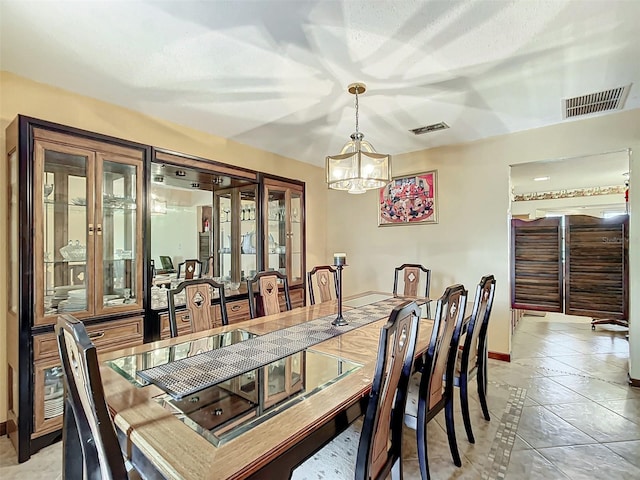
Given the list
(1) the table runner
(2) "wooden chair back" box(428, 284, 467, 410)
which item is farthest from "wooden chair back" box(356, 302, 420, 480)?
(1) the table runner

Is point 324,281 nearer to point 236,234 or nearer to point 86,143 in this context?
point 236,234

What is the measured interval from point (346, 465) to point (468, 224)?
3185mm

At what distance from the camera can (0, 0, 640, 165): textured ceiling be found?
5.42 ft

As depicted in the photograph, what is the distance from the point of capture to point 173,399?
1206 mm

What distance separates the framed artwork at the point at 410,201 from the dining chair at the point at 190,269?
247 cm

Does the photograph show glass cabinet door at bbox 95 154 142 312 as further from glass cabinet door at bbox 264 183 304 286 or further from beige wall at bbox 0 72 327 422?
glass cabinet door at bbox 264 183 304 286

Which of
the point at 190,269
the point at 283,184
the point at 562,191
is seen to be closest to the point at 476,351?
the point at 283,184

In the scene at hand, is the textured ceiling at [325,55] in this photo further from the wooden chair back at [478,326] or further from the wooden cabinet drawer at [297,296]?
the wooden cabinet drawer at [297,296]

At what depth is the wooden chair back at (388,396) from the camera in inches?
45.1

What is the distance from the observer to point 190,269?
3426 millimetres

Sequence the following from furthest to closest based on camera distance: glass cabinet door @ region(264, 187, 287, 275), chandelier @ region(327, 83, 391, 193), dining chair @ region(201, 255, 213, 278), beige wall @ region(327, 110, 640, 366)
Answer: glass cabinet door @ region(264, 187, 287, 275) → dining chair @ region(201, 255, 213, 278) → beige wall @ region(327, 110, 640, 366) → chandelier @ region(327, 83, 391, 193)

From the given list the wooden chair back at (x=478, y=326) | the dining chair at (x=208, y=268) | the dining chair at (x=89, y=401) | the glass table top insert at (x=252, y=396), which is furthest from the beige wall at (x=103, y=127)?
the wooden chair back at (x=478, y=326)

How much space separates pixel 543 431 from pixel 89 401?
274cm

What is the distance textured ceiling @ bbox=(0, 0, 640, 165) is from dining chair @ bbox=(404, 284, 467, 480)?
146cm
